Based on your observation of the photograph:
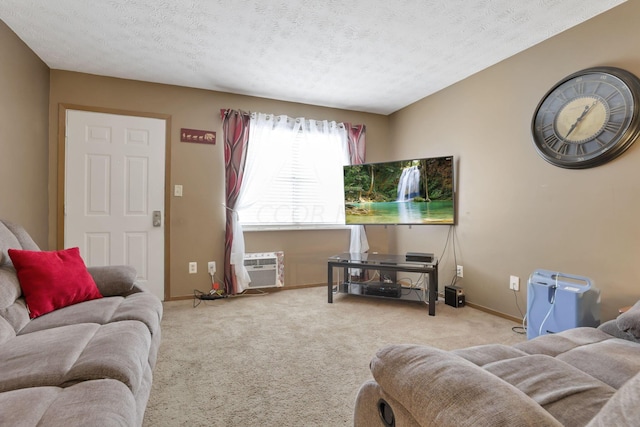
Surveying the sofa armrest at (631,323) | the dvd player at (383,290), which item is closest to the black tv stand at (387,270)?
the dvd player at (383,290)

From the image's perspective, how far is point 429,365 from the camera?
79 cm

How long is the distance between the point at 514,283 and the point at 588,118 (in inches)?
57.9

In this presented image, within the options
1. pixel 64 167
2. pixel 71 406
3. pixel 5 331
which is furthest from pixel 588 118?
pixel 64 167

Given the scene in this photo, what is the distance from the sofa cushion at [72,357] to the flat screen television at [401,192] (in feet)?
9.17

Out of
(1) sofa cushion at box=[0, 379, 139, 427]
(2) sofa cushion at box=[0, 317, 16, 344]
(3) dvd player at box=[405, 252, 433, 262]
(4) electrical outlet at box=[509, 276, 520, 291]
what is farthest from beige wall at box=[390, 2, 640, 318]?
(2) sofa cushion at box=[0, 317, 16, 344]

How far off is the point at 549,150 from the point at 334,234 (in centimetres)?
252

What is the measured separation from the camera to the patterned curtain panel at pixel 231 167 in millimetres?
3629

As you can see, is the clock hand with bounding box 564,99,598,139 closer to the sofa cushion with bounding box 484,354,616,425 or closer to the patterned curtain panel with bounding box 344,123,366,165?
the sofa cushion with bounding box 484,354,616,425

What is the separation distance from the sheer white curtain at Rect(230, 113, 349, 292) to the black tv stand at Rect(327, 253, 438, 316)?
111 cm

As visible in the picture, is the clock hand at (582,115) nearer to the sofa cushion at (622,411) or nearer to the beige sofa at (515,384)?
the beige sofa at (515,384)

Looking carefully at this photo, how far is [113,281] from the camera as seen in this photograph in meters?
2.11

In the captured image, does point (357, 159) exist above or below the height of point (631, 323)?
above

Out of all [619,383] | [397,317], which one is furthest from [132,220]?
[619,383]

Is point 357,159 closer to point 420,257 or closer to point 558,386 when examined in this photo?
point 420,257
